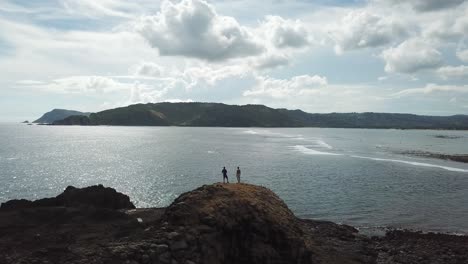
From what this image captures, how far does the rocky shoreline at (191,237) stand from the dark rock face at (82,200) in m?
5.53

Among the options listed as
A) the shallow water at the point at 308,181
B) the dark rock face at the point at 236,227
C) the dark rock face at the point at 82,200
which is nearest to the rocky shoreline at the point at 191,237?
the dark rock face at the point at 236,227

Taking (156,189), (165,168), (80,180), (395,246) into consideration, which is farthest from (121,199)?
(165,168)

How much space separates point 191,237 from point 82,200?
2364 centimetres

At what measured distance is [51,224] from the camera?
3103cm

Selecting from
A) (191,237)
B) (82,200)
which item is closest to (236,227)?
(191,237)

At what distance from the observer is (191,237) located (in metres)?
23.5

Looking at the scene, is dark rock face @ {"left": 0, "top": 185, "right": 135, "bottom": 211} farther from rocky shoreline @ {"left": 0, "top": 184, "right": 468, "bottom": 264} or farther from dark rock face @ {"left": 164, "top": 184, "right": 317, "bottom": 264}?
dark rock face @ {"left": 164, "top": 184, "right": 317, "bottom": 264}

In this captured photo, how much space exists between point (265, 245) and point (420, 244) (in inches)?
752

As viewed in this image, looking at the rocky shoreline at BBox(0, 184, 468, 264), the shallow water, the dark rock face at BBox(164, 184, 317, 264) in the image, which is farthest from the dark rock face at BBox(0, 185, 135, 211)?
the dark rock face at BBox(164, 184, 317, 264)

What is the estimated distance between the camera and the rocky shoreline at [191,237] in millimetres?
22609

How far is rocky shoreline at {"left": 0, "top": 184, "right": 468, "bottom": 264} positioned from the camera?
22609mm

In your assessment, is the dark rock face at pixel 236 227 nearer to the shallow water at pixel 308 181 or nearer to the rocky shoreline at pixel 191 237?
the rocky shoreline at pixel 191 237

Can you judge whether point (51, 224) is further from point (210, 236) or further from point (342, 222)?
point (342, 222)

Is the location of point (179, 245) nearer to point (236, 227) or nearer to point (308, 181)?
point (236, 227)
